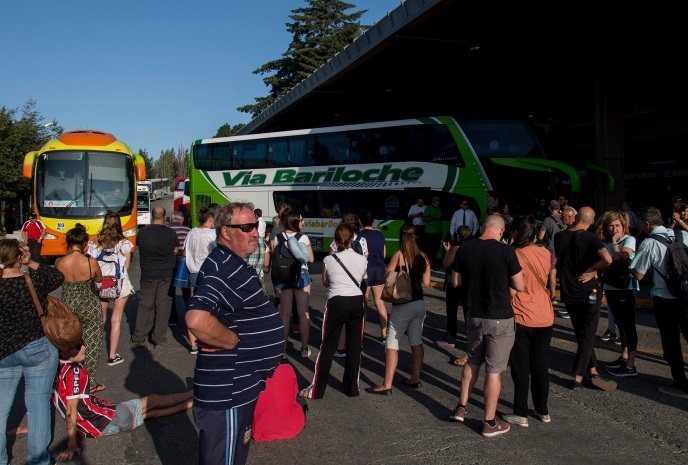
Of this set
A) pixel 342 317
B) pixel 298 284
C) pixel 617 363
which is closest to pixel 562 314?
pixel 617 363

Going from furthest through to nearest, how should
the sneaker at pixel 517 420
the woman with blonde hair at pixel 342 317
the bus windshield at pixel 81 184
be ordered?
1. the bus windshield at pixel 81 184
2. the woman with blonde hair at pixel 342 317
3. the sneaker at pixel 517 420

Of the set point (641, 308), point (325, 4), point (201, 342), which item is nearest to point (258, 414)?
point (201, 342)

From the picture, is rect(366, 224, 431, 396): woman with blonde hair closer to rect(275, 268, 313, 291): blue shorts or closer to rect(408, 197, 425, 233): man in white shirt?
rect(275, 268, 313, 291): blue shorts

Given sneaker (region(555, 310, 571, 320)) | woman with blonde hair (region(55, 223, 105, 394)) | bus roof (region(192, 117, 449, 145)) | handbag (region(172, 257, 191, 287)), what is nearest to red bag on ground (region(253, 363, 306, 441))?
woman with blonde hair (region(55, 223, 105, 394))

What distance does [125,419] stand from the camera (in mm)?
4977

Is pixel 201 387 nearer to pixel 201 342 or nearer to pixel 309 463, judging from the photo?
pixel 201 342

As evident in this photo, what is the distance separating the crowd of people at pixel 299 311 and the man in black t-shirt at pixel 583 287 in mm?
13

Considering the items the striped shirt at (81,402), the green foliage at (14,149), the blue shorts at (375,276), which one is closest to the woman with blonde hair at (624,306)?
the blue shorts at (375,276)

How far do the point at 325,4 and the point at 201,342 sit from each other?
173 feet

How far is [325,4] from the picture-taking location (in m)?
51.7

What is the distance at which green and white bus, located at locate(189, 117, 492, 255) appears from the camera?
643 inches

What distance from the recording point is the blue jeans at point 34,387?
402 centimetres

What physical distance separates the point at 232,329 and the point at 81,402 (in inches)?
95.4

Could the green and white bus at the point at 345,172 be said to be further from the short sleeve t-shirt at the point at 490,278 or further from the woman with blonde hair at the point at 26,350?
the woman with blonde hair at the point at 26,350
